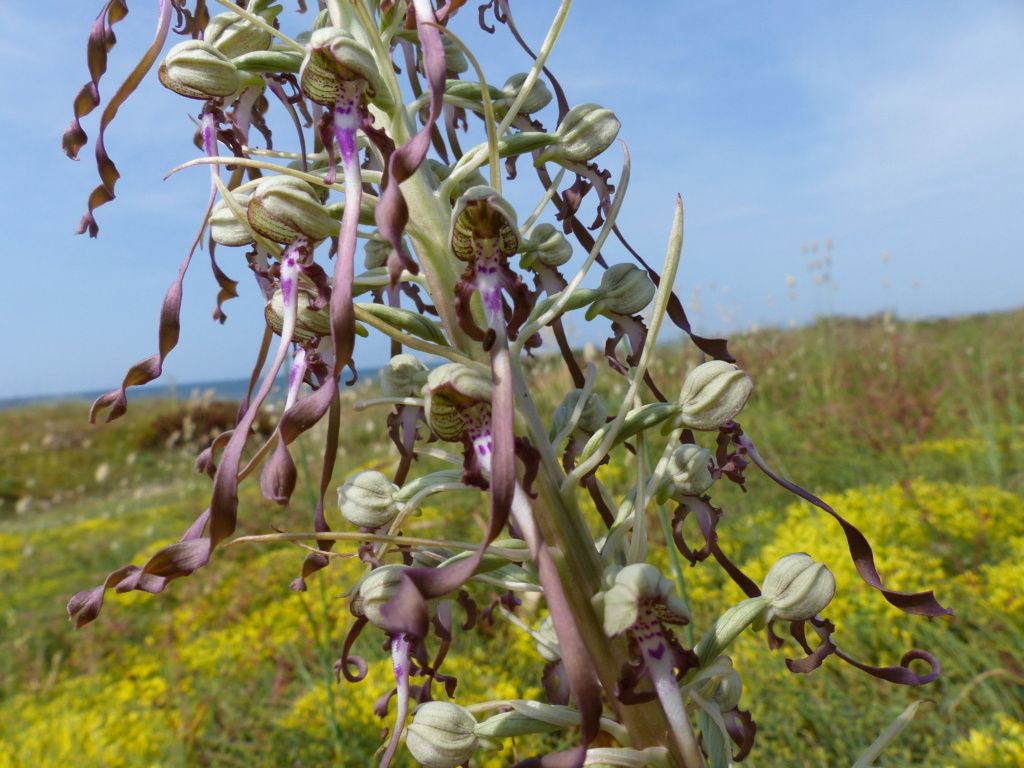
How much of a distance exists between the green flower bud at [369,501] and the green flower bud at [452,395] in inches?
7.4

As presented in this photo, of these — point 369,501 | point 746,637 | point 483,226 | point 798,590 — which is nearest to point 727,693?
point 798,590

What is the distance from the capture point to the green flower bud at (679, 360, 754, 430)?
2.73 feet

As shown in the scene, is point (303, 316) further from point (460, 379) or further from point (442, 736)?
point (442, 736)

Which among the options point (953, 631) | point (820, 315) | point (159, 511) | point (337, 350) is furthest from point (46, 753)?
point (820, 315)

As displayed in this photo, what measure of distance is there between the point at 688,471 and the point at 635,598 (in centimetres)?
25

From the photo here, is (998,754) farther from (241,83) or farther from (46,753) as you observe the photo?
(46,753)

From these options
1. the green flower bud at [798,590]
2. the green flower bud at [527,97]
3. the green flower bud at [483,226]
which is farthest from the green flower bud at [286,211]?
the green flower bud at [798,590]

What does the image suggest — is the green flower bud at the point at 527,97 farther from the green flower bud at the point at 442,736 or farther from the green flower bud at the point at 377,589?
the green flower bud at the point at 442,736

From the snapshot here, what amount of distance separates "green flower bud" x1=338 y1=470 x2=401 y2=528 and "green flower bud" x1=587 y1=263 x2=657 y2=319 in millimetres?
363

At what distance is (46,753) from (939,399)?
4.86m

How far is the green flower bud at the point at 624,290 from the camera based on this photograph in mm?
918

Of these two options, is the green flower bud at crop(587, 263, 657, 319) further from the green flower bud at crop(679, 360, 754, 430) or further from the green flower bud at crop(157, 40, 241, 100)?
the green flower bud at crop(157, 40, 241, 100)

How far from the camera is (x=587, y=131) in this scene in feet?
2.84

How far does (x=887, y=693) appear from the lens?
189cm
